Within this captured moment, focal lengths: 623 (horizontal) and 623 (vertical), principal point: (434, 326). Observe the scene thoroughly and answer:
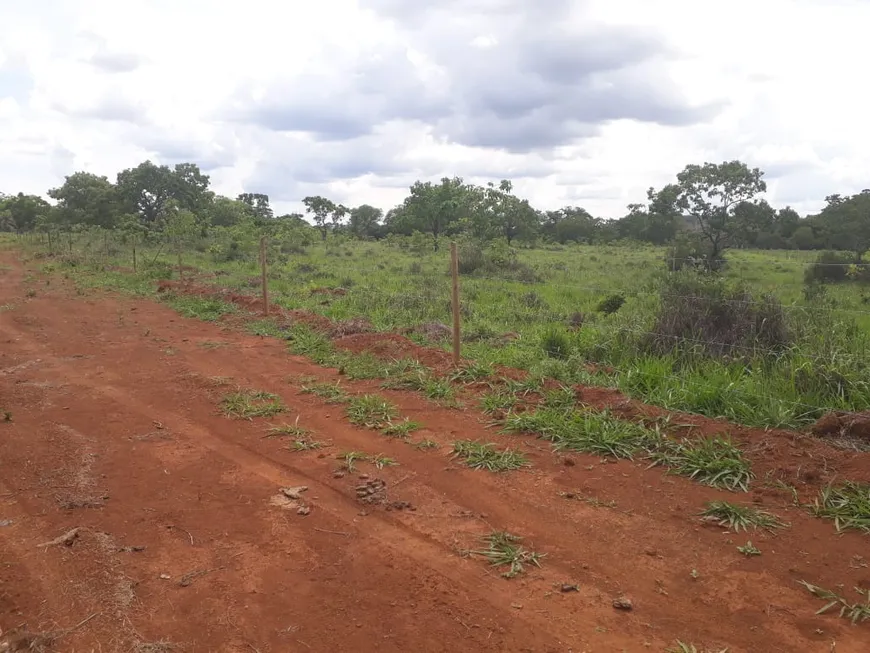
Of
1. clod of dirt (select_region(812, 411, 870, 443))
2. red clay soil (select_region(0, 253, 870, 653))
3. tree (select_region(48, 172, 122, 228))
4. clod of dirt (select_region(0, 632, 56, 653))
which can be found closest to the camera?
clod of dirt (select_region(0, 632, 56, 653))

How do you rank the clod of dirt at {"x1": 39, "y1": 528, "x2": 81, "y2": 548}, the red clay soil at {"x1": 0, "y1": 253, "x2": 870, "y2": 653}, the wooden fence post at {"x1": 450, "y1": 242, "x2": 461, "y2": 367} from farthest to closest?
the wooden fence post at {"x1": 450, "y1": 242, "x2": 461, "y2": 367} < the clod of dirt at {"x1": 39, "y1": 528, "x2": 81, "y2": 548} < the red clay soil at {"x1": 0, "y1": 253, "x2": 870, "y2": 653}

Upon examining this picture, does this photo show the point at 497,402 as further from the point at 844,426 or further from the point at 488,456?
the point at 844,426

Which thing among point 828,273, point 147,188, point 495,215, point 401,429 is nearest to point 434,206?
point 495,215

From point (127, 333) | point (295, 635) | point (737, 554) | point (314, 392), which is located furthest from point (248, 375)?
point (737, 554)

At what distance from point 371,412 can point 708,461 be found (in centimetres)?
300

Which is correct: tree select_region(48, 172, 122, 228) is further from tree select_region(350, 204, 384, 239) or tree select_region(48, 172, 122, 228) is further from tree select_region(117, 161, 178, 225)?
tree select_region(350, 204, 384, 239)

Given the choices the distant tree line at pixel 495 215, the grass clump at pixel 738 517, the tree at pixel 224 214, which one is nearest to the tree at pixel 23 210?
the distant tree line at pixel 495 215

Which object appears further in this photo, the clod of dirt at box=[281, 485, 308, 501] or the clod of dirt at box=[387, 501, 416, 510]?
the clod of dirt at box=[281, 485, 308, 501]

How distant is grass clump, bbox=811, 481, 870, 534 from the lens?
3812 millimetres

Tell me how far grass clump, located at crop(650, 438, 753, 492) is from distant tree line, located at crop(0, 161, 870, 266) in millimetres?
7923

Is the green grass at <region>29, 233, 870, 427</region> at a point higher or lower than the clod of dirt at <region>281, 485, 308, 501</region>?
higher

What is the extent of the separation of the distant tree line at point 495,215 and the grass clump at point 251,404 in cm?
901

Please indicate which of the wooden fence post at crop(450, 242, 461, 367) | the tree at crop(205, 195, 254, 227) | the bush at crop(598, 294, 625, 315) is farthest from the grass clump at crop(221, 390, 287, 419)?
the tree at crop(205, 195, 254, 227)

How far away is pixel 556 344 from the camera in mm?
8133
